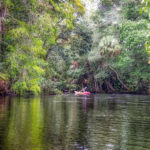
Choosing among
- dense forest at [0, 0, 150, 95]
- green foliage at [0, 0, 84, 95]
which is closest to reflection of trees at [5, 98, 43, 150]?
green foliage at [0, 0, 84, 95]

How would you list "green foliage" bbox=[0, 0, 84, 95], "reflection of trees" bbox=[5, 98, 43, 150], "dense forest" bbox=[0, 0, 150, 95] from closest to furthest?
"reflection of trees" bbox=[5, 98, 43, 150] → "green foliage" bbox=[0, 0, 84, 95] → "dense forest" bbox=[0, 0, 150, 95]

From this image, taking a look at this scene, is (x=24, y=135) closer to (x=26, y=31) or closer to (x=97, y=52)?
(x=26, y=31)

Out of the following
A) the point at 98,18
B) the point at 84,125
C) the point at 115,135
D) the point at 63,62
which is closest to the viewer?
the point at 115,135

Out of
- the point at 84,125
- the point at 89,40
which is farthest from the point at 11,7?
the point at 89,40

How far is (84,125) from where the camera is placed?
9672mm

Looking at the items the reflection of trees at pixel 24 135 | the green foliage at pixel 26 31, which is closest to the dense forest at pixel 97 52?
the green foliage at pixel 26 31

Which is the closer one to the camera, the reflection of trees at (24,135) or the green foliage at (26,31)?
the reflection of trees at (24,135)

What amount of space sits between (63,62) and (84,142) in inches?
1281

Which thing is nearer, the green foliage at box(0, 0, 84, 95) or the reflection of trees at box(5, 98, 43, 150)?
the reflection of trees at box(5, 98, 43, 150)

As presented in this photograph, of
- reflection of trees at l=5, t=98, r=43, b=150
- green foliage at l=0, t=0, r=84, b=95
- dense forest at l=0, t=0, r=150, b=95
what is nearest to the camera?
reflection of trees at l=5, t=98, r=43, b=150

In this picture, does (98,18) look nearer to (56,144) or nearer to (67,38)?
(67,38)

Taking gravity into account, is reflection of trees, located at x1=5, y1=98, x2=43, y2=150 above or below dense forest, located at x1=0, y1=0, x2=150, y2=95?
below

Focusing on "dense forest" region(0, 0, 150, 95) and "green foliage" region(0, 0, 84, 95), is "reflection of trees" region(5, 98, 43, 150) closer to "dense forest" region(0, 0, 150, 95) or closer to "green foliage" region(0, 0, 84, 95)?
"green foliage" region(0, 0, 84, 95)

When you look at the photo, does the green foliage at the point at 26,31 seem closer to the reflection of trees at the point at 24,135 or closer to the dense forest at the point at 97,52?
the dense forest at the point at 97,52
